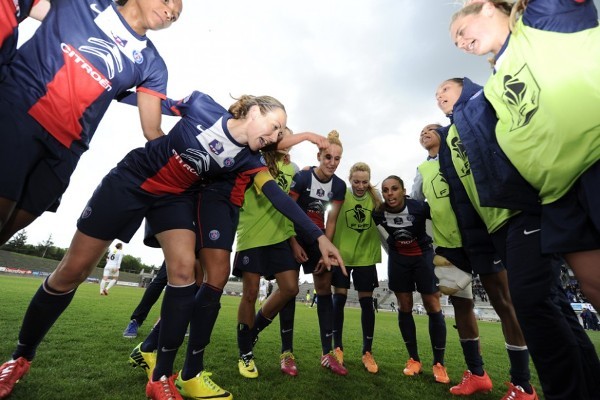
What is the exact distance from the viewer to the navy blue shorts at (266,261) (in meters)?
3.85

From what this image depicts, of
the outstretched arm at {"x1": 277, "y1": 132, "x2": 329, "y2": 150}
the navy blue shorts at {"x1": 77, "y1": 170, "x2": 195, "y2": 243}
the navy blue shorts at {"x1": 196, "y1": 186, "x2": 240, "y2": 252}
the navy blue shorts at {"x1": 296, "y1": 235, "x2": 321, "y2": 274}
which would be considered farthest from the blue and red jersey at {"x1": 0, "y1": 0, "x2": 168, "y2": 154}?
the navy blue shorts at {"x1": 296, "y1": 235, "x2": 321, "y2": 274}

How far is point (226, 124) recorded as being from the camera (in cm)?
267

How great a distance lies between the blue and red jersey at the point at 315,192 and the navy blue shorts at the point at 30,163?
10.3ft

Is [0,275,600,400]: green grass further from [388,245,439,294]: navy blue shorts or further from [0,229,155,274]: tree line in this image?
[0,229,155,274]: tree line

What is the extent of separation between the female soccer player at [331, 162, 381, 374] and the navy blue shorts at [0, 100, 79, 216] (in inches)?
145

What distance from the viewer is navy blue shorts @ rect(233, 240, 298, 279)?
385cm

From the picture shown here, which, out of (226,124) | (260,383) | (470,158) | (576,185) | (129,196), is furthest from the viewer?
(260,383)

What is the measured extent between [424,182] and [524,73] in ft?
8.60

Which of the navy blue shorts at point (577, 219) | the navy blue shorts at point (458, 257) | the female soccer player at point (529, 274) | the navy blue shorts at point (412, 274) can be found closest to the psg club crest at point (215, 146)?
the female soccer player at point (529, 274)

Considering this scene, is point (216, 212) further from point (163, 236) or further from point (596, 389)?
point (596, 389)

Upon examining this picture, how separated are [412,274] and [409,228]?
25.3 inches

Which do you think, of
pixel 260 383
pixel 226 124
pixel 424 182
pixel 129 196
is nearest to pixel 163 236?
pixel 129 196

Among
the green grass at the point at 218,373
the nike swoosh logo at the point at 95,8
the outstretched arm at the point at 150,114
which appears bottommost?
the green grass at the point at 218,373

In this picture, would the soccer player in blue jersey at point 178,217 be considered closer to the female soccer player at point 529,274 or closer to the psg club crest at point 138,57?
the psg club crest at point 138,57
